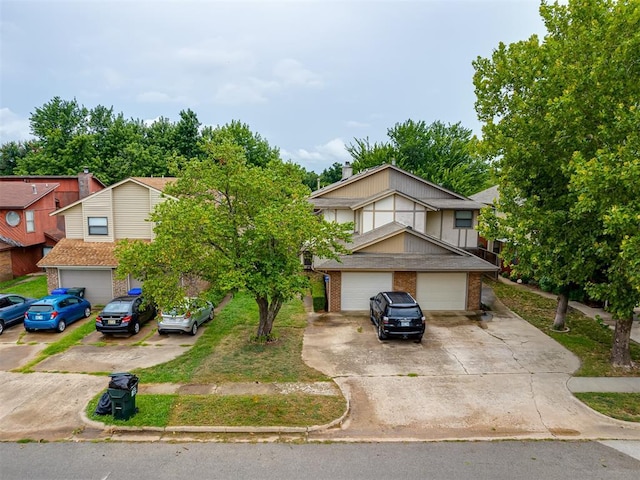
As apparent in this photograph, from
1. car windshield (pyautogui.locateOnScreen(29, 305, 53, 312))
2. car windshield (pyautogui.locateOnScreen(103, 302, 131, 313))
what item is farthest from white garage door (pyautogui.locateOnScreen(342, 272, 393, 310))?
car windshield (pyautogui.locateOnScreen(29, 305, 53, 312))

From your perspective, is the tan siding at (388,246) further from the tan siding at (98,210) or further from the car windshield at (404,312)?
the tan siding at (98,210)

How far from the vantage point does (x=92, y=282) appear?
22.1 m

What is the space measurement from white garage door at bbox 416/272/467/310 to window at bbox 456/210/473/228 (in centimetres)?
766

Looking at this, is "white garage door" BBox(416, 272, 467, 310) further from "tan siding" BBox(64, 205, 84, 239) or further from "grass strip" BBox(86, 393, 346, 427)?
"tan siding" BBox(64, 205, 84, 239)

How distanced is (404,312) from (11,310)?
661 inches

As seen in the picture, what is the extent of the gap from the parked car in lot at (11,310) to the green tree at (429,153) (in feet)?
116

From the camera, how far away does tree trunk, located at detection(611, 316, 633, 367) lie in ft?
43.9

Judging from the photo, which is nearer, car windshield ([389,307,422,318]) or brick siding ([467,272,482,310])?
car windshield ([389,307,422,318])

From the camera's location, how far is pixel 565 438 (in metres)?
9.72

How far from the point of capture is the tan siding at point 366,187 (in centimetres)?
2783

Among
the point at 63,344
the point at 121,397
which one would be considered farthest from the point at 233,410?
the point at 63,344

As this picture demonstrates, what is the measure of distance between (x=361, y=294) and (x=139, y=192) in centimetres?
1342

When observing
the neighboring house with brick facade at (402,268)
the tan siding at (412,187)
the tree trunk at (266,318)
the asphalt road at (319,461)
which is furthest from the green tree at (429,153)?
the asphalt road at (319,461)

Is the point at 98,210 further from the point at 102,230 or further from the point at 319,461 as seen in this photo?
the point at 319,461
